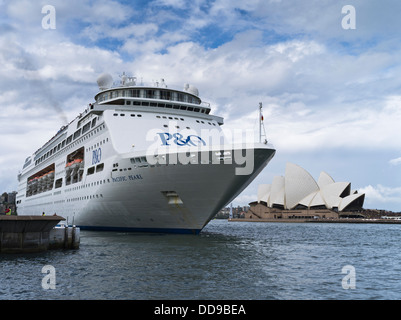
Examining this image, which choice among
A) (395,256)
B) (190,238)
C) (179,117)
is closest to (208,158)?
(190,238)

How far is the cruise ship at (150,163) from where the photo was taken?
2230cm

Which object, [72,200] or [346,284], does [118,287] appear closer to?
[346,284]

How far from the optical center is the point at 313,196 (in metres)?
101

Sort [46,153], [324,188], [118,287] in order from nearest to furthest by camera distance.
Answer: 1. [118,287]
2. [46,153]
3. [324,188]

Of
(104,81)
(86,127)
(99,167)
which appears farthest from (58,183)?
(99,167)

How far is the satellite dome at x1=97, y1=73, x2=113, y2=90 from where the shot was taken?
37938mm

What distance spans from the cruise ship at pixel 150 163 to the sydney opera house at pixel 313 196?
71.7 metres

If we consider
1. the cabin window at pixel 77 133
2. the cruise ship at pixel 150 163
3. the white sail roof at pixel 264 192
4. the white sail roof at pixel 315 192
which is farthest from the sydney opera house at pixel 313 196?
the cruise ship at pixel 150 163

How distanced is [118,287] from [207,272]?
3.73 m

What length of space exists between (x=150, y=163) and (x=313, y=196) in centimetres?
8521

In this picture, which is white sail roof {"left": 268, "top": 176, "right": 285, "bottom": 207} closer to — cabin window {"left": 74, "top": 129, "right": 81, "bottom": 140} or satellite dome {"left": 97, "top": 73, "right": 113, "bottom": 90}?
satellite dome {"left": 97, "top": 73, "right": 113, "bottom": 90}

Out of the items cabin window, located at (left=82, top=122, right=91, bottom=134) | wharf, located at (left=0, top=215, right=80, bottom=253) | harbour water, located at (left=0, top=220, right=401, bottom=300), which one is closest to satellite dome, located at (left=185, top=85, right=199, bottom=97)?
cabin window, located at (left=82, top=122, right=91, bottom=134)

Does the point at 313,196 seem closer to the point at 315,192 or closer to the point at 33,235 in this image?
the point at 315,192

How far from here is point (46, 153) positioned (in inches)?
2025
